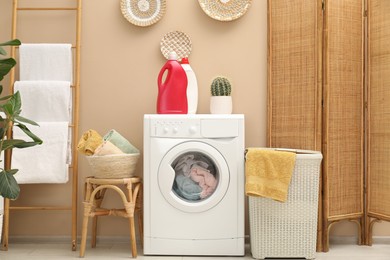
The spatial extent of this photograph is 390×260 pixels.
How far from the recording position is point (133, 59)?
3629 millimetres

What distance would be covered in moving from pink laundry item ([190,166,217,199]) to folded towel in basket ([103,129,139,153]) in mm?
453

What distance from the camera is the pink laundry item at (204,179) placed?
3.19m

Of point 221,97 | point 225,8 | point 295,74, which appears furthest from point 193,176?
point 225,8

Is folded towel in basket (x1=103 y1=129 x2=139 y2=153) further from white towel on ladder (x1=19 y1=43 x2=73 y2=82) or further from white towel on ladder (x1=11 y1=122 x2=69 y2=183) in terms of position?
white towel on ladder (x1=19 y1=43 x2=73 y2=82)

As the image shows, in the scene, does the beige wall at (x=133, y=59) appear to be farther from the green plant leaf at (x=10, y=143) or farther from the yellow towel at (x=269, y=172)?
the green plant leaf at (x=10, y=143)

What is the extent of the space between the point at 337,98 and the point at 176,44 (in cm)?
115

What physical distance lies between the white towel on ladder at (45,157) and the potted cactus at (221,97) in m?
0.99

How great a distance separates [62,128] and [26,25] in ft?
2.66

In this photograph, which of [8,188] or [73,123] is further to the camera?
[73,123]

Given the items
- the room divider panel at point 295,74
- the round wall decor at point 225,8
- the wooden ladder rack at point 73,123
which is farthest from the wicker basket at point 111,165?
the round wall decor at point 225,8

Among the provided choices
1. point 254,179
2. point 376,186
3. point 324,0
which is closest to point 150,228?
point 254,179

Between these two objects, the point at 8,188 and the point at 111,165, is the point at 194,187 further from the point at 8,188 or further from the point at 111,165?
the point at 8,188

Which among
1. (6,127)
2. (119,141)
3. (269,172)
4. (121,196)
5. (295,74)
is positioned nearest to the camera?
(6,127)

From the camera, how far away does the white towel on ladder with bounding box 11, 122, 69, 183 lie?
11.1 ft
